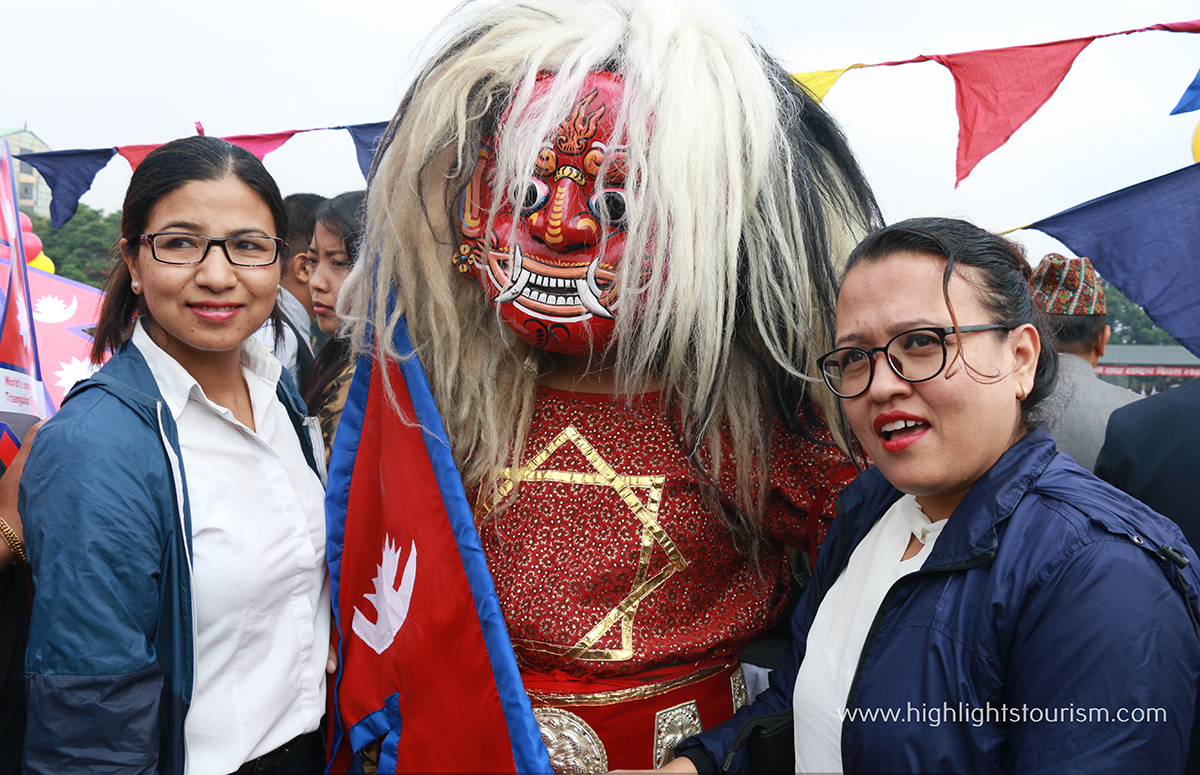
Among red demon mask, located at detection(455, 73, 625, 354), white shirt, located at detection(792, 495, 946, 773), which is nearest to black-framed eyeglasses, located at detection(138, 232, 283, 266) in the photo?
red demon mask, located at detection(455, 73, 625, 354)

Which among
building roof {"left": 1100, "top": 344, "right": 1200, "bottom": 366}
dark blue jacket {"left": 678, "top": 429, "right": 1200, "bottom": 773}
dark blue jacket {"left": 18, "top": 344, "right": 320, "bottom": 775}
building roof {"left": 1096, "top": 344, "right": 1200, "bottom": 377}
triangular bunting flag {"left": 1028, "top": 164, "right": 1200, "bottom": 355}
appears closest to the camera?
dark blue jacket {"left": 678, "top": 429, "right": 1200, "bottom": 773}

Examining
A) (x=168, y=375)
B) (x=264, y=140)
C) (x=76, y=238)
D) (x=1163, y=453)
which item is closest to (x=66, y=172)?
(x=264, y=140)

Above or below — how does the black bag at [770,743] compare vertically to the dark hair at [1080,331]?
below

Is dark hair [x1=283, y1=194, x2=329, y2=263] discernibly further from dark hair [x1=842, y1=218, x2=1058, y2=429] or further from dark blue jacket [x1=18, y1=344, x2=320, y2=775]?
dark hair [x1=842, y1=218, x2=1058, y2=429]

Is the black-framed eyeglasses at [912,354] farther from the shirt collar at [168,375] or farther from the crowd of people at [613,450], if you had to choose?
the shirt collar at [168,375]

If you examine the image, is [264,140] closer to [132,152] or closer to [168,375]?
[132,152]

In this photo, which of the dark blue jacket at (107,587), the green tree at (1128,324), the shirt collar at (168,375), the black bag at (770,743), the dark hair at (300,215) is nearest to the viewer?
the dark blue jacket at (107,587)

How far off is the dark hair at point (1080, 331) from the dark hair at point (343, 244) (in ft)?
7.81

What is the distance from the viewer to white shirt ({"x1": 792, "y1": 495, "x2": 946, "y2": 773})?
4.19 ft

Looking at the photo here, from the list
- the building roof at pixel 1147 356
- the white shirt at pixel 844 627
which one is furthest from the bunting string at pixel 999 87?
the building roof at pixel 1147 356

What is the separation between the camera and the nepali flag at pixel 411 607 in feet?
5.09

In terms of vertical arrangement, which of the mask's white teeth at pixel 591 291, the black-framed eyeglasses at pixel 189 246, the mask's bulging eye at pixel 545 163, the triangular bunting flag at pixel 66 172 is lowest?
the mask's white teeth at pixel 591 291

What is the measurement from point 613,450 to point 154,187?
3.63 feet

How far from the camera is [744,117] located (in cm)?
172
